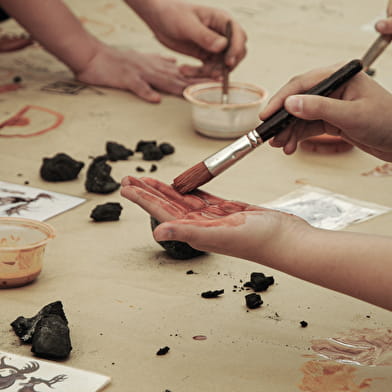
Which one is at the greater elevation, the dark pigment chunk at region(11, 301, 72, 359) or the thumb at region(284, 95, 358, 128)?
the thumb at region(284, 95, 358, 128)

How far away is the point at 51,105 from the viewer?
8.20 ft

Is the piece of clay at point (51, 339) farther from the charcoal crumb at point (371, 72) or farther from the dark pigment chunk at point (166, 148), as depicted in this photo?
the charcoal crumb at point (371, 72)

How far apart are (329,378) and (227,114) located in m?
1.20

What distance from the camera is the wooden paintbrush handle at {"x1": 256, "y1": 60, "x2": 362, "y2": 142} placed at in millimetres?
1346

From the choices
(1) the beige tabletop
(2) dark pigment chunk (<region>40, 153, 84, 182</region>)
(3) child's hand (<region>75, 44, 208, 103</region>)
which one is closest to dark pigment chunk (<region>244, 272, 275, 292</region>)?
(1) the beige tabletop

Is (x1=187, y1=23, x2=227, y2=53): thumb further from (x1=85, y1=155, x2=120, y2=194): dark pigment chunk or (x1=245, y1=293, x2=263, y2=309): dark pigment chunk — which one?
(x1=245, y1=293, x2=263, y2=309): dark pigment chunk

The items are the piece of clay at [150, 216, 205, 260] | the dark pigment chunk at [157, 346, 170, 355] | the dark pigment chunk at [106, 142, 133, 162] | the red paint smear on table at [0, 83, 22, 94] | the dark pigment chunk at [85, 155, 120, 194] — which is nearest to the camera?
the dark pigment chunk at [157, 346, 170, 355]

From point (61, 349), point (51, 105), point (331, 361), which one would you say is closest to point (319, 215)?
point (331, 361)

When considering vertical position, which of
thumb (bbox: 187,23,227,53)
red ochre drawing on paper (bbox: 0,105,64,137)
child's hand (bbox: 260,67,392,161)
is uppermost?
child's hand (bbox: 260,67,392,161)

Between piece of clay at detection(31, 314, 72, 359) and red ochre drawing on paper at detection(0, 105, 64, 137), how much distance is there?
3.78 ft

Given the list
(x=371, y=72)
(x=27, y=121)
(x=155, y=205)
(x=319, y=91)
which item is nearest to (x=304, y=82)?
(x=319, y=91)

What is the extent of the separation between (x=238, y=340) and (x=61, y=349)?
0.30 meters

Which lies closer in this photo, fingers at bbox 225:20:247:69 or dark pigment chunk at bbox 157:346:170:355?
dark pigment chunk at bbox 157:346:170:355

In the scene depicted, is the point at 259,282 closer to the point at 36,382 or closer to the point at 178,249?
the point at 178,249
